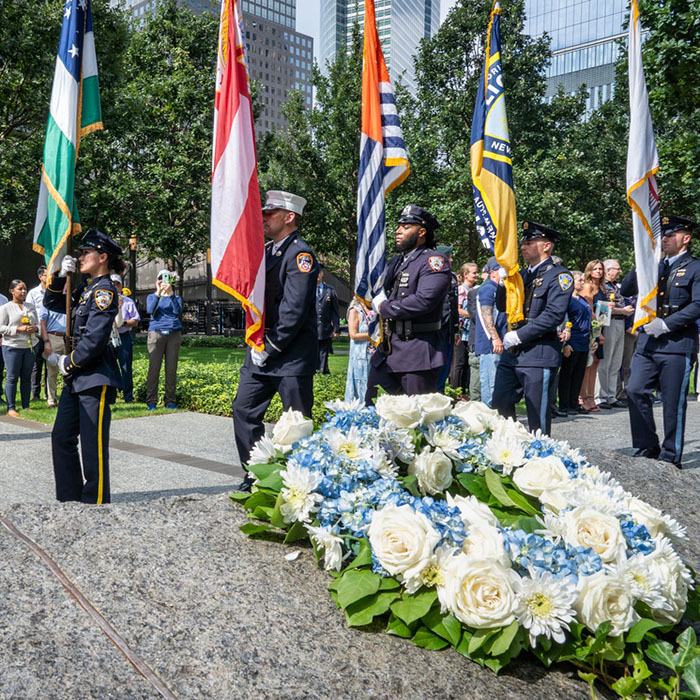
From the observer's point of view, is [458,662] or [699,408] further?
[699,408]

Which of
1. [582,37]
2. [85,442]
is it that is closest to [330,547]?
[85,442]

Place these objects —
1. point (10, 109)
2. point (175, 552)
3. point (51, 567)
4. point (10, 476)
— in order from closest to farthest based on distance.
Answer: point (51, 567), point (175, 552), point (10, 476), point (10, 109)

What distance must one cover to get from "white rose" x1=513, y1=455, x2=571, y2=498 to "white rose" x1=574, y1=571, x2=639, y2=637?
0.59m

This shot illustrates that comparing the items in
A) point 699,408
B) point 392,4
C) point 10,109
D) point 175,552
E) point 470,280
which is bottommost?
point 699,408

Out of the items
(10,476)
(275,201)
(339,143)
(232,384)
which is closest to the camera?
(275,201)

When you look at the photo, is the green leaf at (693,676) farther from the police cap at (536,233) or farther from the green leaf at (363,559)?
the police cap at (536,233)

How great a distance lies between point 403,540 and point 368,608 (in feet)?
0.74

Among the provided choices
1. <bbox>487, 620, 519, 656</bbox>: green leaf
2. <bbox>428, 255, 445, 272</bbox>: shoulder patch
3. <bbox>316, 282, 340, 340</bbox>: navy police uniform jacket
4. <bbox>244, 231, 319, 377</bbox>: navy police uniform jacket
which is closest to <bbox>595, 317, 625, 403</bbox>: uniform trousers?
<bbox>316, 282, 340, 340</bbox>: navy police uniform jacket

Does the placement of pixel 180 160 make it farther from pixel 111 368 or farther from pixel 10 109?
pixel 111 368

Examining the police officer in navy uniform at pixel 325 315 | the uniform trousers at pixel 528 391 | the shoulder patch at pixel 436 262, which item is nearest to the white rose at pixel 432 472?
the shoulder patch at pixel 436 262

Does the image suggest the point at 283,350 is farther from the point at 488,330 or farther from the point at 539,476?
the point at 488,330

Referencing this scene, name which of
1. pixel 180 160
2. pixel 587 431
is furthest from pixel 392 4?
pixel 180 160

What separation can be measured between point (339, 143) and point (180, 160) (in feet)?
21.2

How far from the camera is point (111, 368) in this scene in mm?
4793
